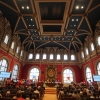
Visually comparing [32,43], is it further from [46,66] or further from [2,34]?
[2,34]

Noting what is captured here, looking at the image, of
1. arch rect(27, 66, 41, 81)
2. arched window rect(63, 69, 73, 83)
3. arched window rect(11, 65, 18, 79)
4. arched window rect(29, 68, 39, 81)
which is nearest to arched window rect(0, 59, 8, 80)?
arched window rect(11, 65, 18, 79)

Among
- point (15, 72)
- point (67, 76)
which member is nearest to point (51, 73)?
point (67, 76)

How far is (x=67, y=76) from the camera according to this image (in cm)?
1947

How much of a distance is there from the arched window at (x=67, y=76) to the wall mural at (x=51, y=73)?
222 cm

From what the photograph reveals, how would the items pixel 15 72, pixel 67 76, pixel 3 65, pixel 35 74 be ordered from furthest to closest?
pixel 35 74 → pixel 67 76 → pixel 15 72 → pixel 3 65

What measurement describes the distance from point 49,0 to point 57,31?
22.5 ft

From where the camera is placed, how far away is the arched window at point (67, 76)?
19.2 metres

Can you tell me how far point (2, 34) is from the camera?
12.6 meters

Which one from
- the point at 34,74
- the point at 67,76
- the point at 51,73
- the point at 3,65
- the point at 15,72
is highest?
the point at 3,65

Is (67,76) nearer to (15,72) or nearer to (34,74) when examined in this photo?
(34,74)

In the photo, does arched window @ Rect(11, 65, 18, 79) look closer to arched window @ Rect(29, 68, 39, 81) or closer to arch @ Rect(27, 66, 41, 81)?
arch @ Rect(27, 66, 41, 81)

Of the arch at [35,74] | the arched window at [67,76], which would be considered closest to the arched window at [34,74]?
the arch at [35,74]

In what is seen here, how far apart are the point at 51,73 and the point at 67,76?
3.84 meters

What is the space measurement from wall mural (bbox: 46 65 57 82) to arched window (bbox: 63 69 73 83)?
7.28 feet
